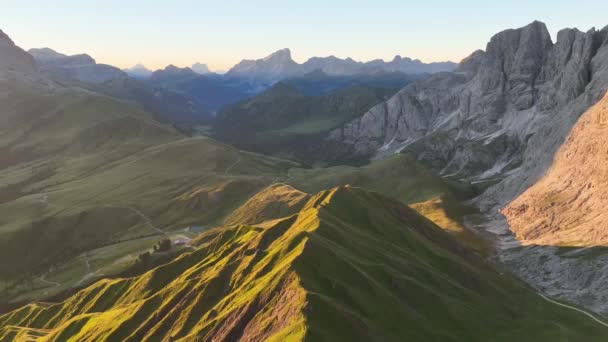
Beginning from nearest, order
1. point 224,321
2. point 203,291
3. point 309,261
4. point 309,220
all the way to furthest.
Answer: point 224,321
point 309,261
point 203,291
point 309,220

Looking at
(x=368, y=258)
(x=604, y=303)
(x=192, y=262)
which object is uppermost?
(x=368, y=258)

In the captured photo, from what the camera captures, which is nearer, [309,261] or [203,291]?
[309,261]

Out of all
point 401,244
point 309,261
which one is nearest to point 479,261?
point 401,244

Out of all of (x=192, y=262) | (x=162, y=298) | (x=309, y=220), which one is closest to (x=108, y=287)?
(x=192, y=262)

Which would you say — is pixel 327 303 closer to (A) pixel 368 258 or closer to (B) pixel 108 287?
(A) pixel 368 258

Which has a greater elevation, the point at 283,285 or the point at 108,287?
the point at 283,285

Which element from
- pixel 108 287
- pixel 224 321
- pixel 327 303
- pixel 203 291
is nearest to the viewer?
pixel 327 303
